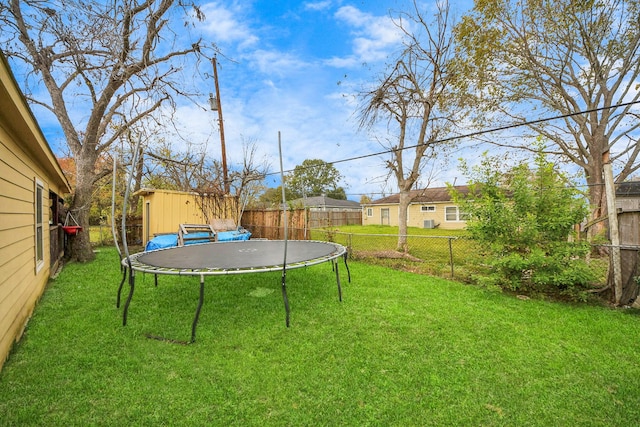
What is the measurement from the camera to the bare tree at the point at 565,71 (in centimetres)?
595

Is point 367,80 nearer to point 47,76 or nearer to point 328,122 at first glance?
point 328,122

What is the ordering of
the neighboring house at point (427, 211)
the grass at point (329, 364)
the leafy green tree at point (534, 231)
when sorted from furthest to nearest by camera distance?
the neighboring house at point (427, 211) < the leafy green tree at point (534, 231) < the grass at point (329, 364)

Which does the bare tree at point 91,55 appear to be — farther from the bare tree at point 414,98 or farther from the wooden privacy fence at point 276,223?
the bare tree at point 414,98

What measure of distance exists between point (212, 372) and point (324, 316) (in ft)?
4.43

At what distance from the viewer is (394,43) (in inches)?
309

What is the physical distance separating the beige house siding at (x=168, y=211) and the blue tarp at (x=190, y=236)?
2.53ft

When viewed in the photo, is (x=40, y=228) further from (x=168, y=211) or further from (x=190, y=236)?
(x=168, y=211)

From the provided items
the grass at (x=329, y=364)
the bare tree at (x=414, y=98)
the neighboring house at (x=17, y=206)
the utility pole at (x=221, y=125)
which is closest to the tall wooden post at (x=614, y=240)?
the grass at (x=329, y=364)

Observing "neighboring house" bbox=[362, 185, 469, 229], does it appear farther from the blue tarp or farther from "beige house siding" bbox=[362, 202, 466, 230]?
the blue tarp

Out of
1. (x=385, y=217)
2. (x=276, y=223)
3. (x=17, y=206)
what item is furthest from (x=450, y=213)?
(x=17, y=206)

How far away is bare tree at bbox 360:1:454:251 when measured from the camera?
24.9ft

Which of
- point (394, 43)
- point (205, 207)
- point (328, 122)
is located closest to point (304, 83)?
point (328, 122)

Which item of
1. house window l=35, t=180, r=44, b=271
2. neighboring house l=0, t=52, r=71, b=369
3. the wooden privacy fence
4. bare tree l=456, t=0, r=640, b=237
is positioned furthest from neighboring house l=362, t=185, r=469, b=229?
neighboring house l=0, t=52, r=71, b=369

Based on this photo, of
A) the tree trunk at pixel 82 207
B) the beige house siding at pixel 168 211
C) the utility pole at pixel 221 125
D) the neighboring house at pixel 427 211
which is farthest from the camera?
the neighboring house at pixel 427 211
